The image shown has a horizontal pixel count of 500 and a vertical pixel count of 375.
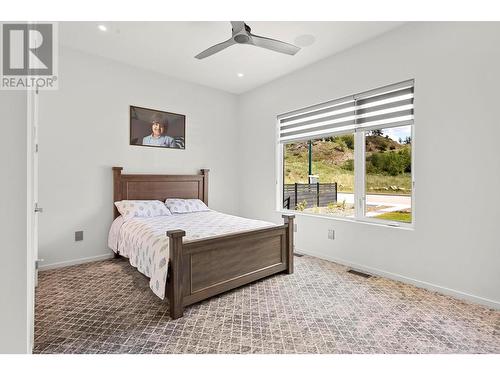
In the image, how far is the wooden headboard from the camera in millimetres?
3641

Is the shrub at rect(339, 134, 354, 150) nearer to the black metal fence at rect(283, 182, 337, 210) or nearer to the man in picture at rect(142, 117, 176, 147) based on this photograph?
the black metal fence at rect(283, 182, 337, 210)

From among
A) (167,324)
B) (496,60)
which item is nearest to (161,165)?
(167,324)

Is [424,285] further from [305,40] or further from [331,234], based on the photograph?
[305,40]

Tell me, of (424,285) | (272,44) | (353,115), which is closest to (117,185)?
(272,44)

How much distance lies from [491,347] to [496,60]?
7.48ft

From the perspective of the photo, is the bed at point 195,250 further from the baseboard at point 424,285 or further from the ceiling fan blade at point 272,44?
the ceiling fan blade at point 272,44

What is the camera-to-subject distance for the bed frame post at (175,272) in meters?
2.07

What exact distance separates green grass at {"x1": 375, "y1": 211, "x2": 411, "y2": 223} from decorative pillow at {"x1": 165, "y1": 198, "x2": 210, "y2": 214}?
2.60m

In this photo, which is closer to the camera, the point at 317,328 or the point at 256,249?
the point at 317,328

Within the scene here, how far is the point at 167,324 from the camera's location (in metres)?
2.00

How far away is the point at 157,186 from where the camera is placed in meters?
3.97

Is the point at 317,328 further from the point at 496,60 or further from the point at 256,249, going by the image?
the point at 496,60

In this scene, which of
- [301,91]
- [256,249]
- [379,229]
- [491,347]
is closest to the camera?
[491,347]

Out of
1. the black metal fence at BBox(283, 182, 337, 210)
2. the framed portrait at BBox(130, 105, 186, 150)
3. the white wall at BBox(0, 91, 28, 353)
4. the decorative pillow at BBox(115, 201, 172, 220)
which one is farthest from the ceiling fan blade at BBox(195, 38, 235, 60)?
the black metal fence at BBox(283, 182, 337, 210)
